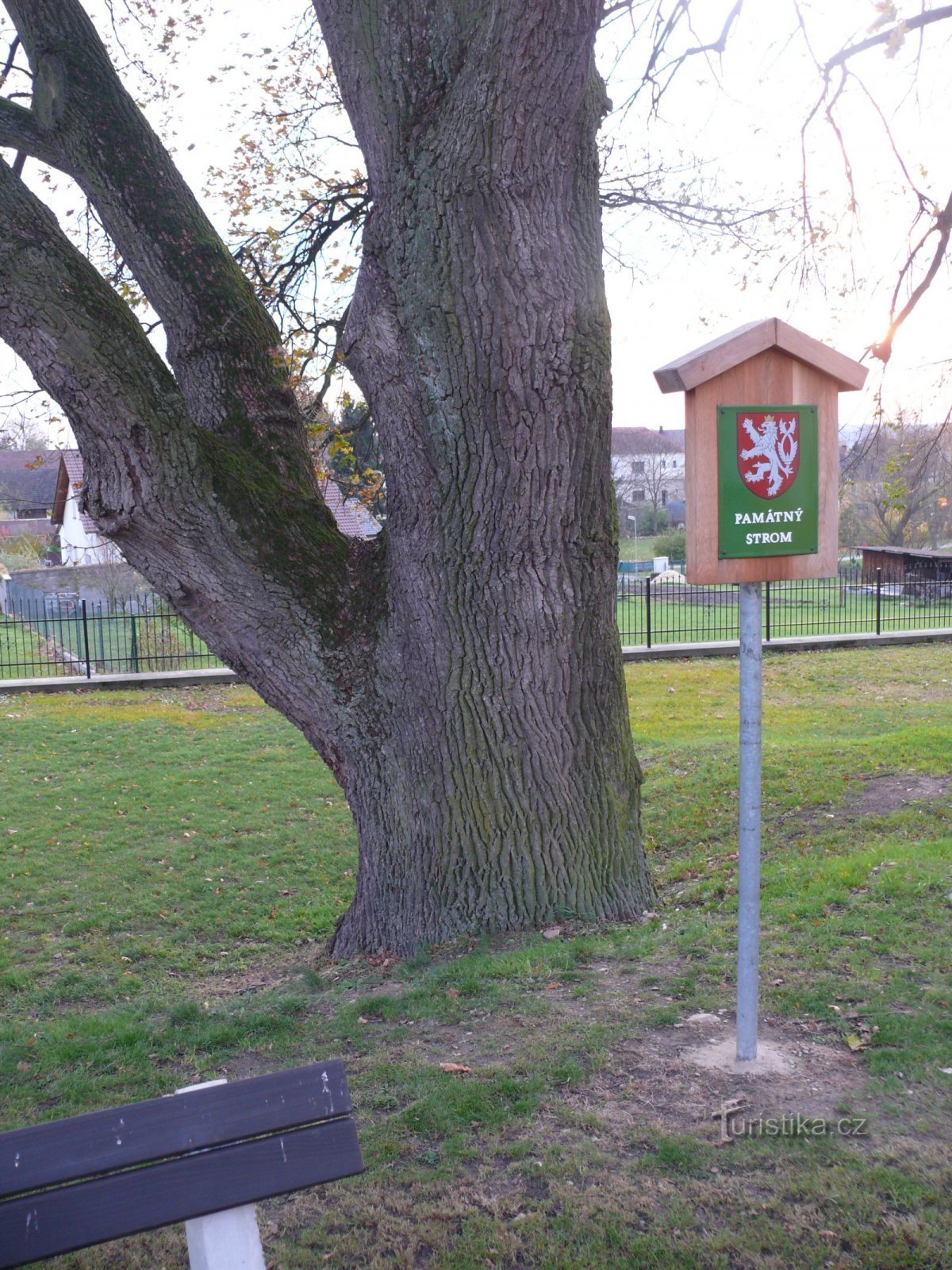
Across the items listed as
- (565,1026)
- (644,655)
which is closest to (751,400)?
(565,1026)

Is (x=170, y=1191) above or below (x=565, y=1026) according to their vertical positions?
above

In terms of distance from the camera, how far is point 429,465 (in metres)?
5.21

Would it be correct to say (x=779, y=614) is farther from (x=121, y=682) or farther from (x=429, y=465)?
(x=429, y=465)

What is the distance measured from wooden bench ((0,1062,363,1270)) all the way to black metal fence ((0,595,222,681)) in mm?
17181

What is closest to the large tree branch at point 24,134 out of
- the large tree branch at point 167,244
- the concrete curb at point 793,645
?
the large tree branch at point 167,244

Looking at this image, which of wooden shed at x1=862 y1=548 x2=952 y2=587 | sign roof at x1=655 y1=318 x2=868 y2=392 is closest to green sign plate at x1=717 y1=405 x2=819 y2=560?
sign roof at x1=655 y1=318 x2=868 y2=392

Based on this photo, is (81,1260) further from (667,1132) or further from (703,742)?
(703,742)

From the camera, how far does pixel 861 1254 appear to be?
9.07ft

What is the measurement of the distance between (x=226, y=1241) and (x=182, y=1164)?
0.65 ft

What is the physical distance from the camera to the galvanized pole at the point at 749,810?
3.61 m

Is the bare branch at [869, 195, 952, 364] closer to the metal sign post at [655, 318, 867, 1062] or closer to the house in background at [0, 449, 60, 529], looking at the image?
the metal sign post at [655, 318, 867, 1062]

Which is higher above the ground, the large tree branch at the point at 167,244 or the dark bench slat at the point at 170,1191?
the large tree branch at the point at 167,244

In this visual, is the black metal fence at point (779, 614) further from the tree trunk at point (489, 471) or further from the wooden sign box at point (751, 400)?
the wooden sign box at point (751, 400)

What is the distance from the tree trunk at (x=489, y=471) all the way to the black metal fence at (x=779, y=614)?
15.8m
